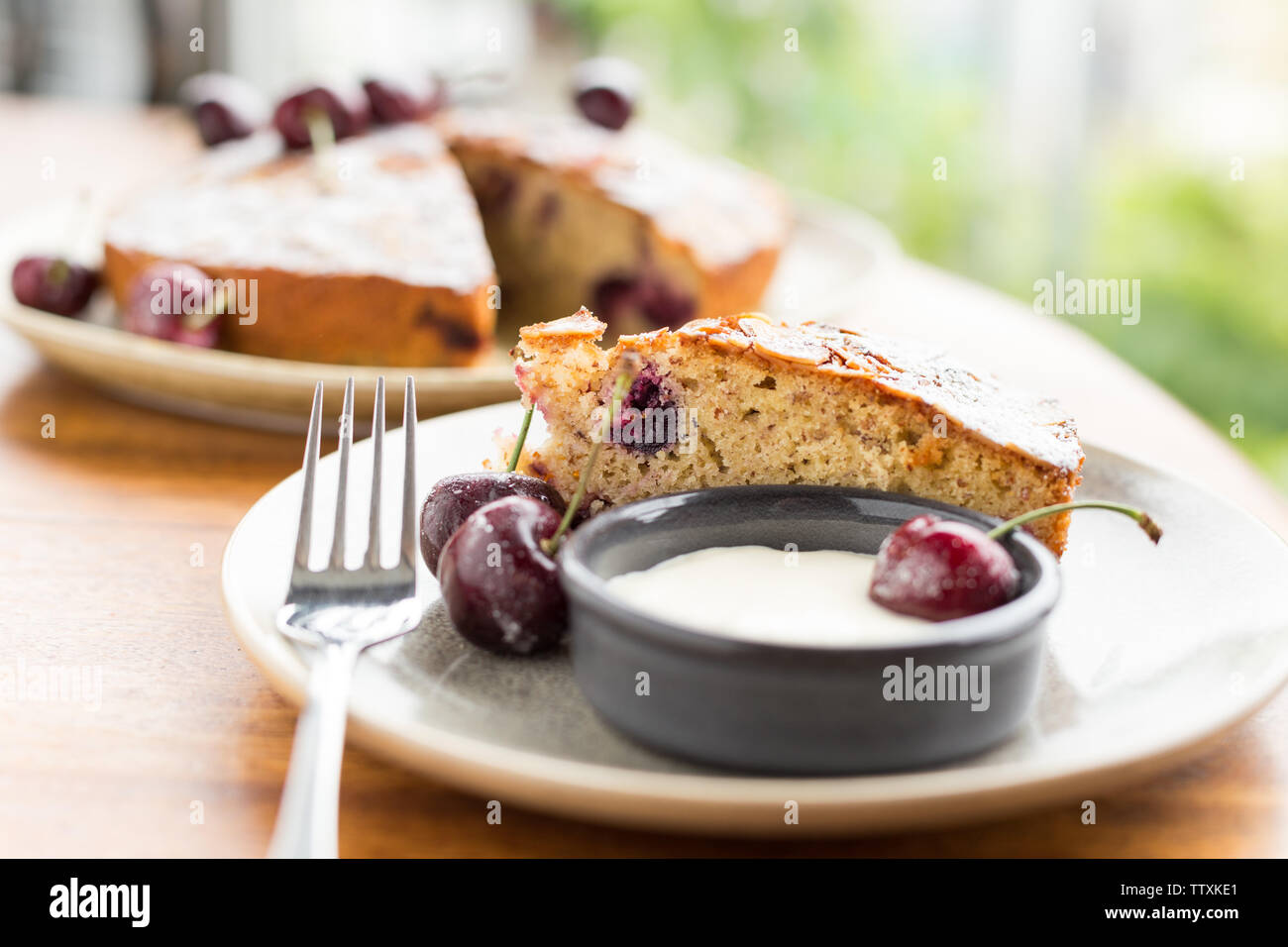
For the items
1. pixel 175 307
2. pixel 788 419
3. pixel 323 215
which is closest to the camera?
pixel 788 419

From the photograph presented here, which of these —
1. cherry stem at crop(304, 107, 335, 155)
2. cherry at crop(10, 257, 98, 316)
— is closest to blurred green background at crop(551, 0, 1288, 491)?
cherry stem at crop(304, 107, 335, 155)

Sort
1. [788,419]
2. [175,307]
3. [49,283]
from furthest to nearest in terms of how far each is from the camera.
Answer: [49,283] → [175,307] → [788,419]

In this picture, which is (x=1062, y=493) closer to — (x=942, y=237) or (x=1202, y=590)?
(x=1202, y=590)

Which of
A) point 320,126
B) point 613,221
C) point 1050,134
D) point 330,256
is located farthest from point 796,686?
point 1050,134

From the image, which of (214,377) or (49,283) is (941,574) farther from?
(49,283)

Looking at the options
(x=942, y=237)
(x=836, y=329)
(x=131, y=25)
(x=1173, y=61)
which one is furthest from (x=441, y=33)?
(x=836, y=329)

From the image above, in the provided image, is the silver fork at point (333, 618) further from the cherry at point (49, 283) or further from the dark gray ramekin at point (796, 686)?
the cherry at point (49, 283)

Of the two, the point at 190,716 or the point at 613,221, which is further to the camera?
the point at 613,221
